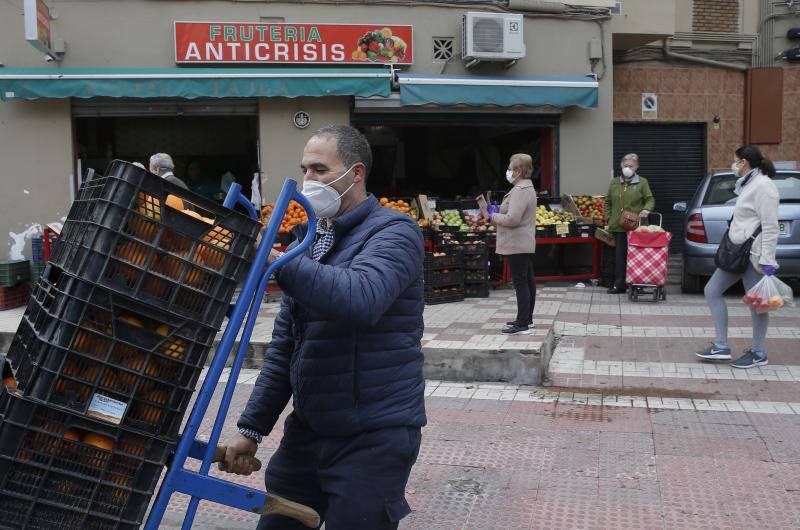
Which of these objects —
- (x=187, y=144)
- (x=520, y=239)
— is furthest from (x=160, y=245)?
(x=187, y=144)

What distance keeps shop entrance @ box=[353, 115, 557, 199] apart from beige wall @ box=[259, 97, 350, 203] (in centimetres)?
172

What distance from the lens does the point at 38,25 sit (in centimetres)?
973

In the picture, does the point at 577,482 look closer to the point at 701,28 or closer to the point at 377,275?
the point at 377,275

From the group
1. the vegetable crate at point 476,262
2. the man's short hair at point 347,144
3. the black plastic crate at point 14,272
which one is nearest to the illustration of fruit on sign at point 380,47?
the vegetable crate at point 476,262

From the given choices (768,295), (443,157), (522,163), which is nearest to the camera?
(768,295)

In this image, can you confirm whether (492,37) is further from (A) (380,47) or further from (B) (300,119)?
(B) (300,119)

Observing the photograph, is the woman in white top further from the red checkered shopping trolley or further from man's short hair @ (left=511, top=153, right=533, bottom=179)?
the red checkered shopping trolley

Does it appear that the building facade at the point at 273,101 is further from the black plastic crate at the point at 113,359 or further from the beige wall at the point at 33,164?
the black plastic crate at the point at 113,359

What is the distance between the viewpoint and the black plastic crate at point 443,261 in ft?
31.8

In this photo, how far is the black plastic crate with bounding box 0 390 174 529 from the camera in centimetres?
193

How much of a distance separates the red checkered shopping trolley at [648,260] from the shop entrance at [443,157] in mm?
3539

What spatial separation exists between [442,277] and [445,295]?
0.23 metres

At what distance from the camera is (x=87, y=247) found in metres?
1.93

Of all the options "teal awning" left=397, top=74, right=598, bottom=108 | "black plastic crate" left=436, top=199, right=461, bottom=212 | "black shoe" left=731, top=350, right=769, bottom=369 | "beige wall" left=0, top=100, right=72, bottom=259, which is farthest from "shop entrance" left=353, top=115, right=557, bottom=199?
"black shoe" left=731, top=350, right=769, bottom=369
